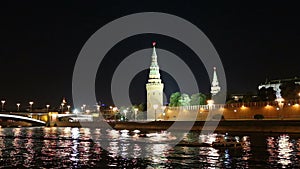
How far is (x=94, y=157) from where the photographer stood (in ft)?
101

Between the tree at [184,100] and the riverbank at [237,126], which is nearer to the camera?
the riverbank at [237,126]

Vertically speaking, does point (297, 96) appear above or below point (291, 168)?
above

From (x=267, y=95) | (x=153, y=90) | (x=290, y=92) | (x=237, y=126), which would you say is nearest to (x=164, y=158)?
(x=237, y=126)

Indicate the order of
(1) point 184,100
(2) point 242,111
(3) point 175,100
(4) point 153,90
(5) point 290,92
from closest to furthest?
(2) point 242,111 < (5) point 290,92 < (1) point 184,100 < (3) point 175,100 < (4) point 153,90

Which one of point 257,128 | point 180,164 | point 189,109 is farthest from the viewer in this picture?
point 189,109

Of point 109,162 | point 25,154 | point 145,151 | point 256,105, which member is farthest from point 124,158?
point 256,105

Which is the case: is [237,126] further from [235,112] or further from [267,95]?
[267,95]

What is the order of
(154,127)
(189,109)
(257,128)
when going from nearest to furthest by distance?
1. (257,128)
2. (154,127)
3. (189,109)

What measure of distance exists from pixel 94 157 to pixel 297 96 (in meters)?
50.0

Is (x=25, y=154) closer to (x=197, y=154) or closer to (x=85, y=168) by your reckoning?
(x=85, y=168)

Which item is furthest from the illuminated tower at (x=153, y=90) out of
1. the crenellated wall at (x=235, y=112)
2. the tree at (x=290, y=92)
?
the tree at (x=290, y=92)

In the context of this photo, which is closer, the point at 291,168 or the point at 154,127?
the point at 291,168

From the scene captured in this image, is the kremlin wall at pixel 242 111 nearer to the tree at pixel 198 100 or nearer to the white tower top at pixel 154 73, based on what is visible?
the tree at pixel 198 100

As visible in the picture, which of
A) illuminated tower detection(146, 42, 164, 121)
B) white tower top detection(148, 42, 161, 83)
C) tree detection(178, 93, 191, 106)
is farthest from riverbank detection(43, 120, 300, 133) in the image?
white tower top detection(148, 42, 161, 83)
